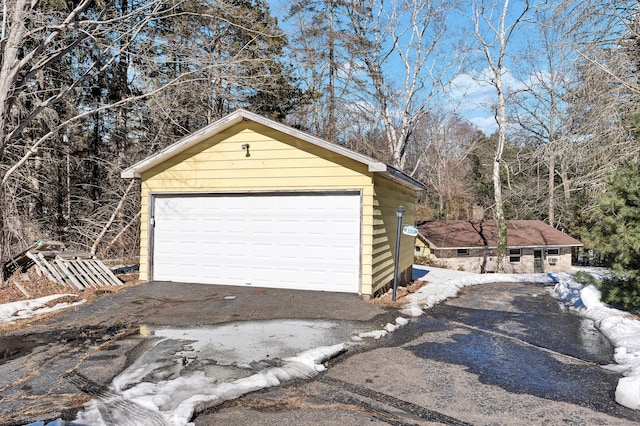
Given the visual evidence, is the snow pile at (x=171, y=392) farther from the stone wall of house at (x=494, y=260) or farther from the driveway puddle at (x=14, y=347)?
the stone wall of house at (x=494, y=260)

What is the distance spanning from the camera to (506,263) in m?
25.5

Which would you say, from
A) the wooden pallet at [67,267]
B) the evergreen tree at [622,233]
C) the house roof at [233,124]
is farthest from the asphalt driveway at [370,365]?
the house roof at [233,124]

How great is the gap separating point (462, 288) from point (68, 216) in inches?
533

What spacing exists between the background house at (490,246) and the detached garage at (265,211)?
15973 millimetres

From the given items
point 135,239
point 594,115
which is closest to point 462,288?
point 594,115

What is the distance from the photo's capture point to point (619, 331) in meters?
6.17

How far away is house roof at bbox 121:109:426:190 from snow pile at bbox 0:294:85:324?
321 centimetres

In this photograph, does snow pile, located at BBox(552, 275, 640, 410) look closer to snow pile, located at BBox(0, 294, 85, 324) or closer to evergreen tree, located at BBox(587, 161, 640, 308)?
evergreen tree, located at BBox(587, 161, 640, 308)

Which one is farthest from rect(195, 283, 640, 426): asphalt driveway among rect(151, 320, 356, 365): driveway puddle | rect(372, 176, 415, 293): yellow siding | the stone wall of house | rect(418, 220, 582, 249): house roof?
the stone wall of house

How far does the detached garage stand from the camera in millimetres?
8281

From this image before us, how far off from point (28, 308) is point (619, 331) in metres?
9.46

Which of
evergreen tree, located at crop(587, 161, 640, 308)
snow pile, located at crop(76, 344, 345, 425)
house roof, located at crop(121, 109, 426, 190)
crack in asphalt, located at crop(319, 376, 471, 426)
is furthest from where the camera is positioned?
house roof, located at crop(121, 109, 426, 190)

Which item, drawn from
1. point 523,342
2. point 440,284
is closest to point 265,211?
point 523,342

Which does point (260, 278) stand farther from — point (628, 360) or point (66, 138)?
point (66, 138)
